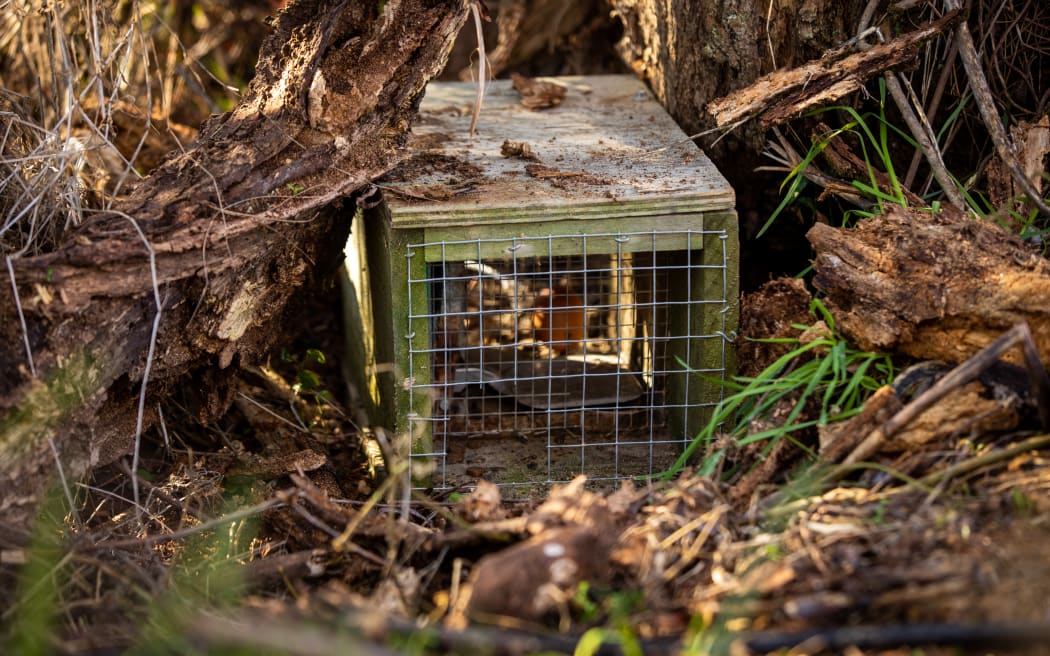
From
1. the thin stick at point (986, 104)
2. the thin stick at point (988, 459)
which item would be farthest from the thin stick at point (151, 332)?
the thin stick at point (986, 104)

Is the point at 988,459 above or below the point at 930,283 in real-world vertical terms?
below

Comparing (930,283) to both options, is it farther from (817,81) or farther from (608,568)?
(608,568)

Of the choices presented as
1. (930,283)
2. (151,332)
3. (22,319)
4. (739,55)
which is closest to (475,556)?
(151,332)

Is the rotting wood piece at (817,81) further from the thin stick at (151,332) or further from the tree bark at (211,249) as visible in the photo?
the thin stick at (151,332)

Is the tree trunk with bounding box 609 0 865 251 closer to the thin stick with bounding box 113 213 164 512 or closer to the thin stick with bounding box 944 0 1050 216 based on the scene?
the thin stick with bounding box 944 0 1050 216

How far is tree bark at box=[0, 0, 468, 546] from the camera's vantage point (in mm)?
2180

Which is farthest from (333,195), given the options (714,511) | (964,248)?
Answer: (964,248)

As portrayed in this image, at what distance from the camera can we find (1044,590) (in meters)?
1.66

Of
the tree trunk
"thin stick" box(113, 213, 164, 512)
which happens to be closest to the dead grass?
"thin stick" box(113, 213, 164, 512)

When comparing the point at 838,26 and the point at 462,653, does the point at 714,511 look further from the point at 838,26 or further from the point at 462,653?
the point at 838,26

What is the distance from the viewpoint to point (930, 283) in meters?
2.35

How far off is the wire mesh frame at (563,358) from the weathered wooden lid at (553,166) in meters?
0.08

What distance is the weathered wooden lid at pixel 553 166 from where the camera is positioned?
260 centimetres

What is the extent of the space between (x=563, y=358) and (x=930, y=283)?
4.22 ft
